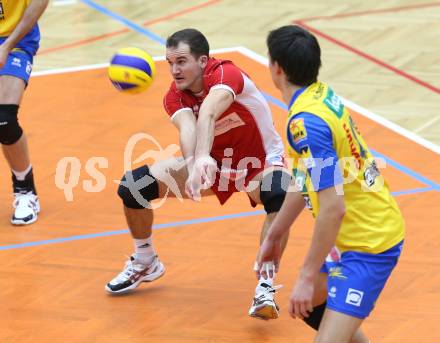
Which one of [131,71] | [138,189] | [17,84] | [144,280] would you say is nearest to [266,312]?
[144,280]

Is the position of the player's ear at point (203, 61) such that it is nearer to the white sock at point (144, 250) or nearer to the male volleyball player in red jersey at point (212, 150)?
the male volleyball player in red jersey at point (212, 150)

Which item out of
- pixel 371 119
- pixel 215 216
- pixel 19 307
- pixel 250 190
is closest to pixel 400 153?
pixel 371 119

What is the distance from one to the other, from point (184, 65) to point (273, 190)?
93 centimetres

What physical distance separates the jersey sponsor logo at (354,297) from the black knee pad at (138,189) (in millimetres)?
2041

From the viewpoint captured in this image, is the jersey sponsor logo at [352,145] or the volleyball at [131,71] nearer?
→ the jersey sponsor logo at [352,145]

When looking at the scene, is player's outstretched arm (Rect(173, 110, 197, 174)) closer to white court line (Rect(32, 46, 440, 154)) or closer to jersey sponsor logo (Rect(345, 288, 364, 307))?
jersey sponsor logo (Rect(345, 288, 364, 307))

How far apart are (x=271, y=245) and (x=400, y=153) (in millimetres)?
4132

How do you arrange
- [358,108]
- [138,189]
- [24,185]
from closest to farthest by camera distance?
[138,189], [24,185], [358,108]

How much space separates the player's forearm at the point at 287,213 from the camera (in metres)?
5.30

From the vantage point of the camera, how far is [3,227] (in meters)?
8.23

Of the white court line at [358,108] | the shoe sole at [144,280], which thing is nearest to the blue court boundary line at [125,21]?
the white court line at [358,108]

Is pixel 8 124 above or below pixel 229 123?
below

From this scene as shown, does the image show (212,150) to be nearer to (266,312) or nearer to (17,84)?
(266,312)

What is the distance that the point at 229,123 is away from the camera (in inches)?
270
